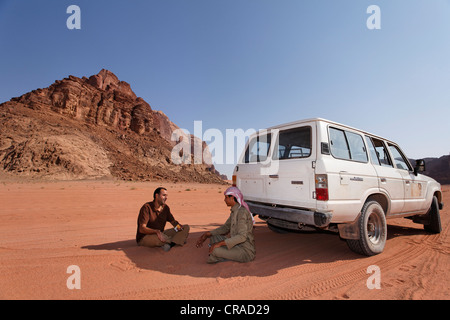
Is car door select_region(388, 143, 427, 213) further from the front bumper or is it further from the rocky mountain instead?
the rocky mountain

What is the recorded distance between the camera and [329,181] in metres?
3.46

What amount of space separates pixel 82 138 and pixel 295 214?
51326 millimetres

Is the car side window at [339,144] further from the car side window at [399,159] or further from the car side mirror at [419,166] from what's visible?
the car side mirror at [419,166]

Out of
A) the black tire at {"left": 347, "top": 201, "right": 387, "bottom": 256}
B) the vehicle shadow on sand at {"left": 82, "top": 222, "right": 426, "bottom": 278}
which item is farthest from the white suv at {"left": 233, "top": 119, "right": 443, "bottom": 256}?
the vehicle shadow on sand at {"left": 82, "top": 222, "right": 426, "bottom": 278}

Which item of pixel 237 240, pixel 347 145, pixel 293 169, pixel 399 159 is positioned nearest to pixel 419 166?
pixel 399 159

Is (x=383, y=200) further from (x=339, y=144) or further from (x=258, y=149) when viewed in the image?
(x=258, y=149)

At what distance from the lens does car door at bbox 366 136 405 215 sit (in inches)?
179

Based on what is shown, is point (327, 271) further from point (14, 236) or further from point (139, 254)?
point (14, 236)

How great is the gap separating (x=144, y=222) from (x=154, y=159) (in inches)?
2160

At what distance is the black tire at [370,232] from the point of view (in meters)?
3.88

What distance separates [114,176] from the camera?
134 ft

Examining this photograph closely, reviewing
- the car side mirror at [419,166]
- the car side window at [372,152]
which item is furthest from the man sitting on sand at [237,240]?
the car side mirror at [419,166]

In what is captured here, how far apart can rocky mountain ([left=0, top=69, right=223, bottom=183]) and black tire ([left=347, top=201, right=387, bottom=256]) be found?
4092 cm
